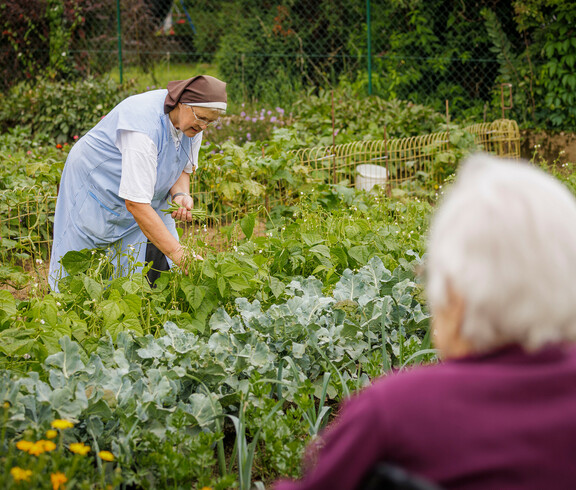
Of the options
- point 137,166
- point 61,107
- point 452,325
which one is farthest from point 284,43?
point 452,325

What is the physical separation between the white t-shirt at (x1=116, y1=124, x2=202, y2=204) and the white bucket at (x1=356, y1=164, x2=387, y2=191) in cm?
311

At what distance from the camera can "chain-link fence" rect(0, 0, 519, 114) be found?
29.4 ft

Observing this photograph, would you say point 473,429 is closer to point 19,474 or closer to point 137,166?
point 19,474

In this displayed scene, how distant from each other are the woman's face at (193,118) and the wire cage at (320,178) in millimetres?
764

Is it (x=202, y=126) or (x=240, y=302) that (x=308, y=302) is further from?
(x=202, y=126)

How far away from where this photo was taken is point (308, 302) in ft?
8.37

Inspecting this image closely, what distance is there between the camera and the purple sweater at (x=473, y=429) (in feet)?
3.12

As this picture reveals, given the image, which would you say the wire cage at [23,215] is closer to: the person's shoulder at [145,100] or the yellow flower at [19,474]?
the person's shoulder at [145,100]

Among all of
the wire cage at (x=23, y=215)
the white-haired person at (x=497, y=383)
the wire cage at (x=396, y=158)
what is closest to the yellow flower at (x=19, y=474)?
the white-haired person at (x=497, y=383)

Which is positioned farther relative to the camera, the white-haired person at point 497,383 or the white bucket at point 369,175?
the white bucket at point 369,175

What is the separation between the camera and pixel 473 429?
95 cm

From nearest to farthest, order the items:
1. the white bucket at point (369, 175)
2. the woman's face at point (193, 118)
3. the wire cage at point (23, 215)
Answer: the woman's face at point (193, 118) < the wire cage at point (23, 215) < the white bucket at point (369, 175)

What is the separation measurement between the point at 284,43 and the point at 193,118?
321 inches

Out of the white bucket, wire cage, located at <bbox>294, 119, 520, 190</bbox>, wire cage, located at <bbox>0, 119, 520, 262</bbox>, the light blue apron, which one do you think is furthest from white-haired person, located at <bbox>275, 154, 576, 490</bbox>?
the white bucket
